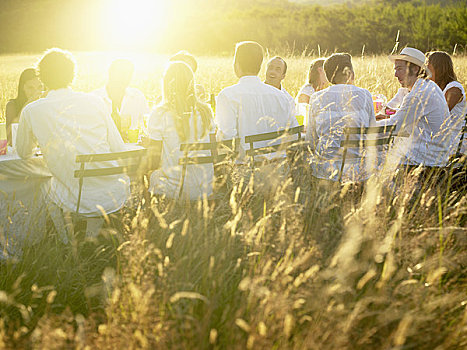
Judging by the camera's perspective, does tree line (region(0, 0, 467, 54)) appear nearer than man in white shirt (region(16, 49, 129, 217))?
No

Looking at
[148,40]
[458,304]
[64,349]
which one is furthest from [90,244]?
[148,40]

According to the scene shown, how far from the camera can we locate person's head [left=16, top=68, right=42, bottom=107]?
4141mm

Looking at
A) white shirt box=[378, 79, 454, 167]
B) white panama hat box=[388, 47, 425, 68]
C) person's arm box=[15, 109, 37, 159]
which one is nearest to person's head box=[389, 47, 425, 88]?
white panama hat box=[388, 47, 425, 68]

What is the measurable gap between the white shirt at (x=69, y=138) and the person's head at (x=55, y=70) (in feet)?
0.16

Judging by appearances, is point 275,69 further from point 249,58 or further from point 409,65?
point 409,65

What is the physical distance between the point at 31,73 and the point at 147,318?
10.5 feet

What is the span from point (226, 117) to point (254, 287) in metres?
1.95

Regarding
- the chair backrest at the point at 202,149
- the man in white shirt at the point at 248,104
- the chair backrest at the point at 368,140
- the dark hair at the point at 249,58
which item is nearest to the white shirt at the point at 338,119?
the chair backrest at the point at 368,140

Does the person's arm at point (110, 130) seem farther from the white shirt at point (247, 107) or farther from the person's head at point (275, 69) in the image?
the person's head at point (275, 69)

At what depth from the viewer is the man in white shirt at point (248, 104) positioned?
139 inches

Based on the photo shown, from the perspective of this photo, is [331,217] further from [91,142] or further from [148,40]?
[148,40]

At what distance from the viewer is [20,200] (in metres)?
2.84

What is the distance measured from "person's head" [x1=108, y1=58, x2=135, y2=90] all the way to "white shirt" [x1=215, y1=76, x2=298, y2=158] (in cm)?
129

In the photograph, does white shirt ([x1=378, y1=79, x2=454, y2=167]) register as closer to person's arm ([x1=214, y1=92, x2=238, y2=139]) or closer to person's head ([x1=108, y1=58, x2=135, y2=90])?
person's arm ([x1=214, y1=92, x2=238, y2=139])
